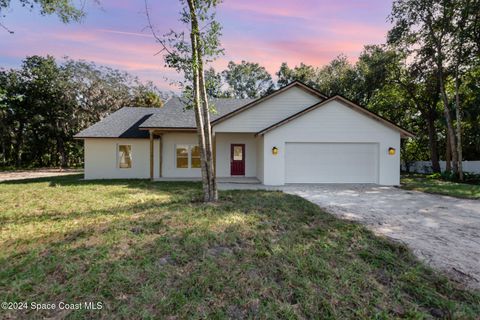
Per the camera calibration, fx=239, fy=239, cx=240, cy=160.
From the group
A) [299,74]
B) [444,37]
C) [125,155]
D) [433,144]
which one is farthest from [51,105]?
[433,144]

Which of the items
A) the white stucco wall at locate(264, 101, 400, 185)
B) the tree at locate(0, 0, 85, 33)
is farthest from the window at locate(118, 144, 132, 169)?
the white stucco wall at locate(264, 101, 400, 185)

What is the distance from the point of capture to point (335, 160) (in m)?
11.8

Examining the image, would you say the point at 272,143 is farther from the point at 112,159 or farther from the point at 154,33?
the point at 112,159

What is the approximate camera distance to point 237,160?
14.7 meters

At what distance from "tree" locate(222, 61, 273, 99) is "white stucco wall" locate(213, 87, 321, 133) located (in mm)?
22170

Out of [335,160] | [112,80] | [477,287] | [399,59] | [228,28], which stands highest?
[112,80]

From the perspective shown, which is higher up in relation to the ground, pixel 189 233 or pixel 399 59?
pixel 399 59

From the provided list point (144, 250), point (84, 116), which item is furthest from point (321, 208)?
point (84, 116)

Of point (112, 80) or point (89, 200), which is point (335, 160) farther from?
point (112, 80)

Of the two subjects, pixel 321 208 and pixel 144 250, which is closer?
pixel 144 250

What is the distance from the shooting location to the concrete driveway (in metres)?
3.56

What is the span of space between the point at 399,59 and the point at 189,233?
18901mm

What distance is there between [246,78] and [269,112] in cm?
2393

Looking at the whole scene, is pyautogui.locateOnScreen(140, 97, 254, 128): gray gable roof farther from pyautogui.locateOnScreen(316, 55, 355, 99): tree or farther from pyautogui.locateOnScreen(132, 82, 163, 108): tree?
pyautogui.locateOnScreen(132, 82, 163, 108): tree
